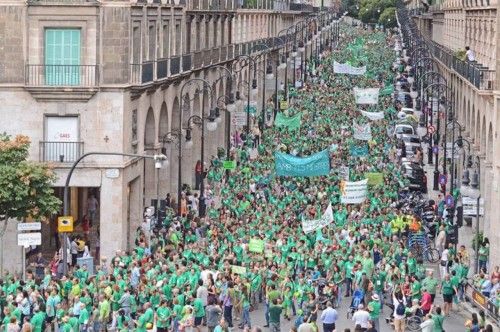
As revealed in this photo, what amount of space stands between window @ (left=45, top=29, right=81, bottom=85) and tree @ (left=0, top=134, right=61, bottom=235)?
4498mm

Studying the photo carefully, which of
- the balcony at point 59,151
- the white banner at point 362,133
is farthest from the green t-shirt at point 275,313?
the white banner at point 362,133

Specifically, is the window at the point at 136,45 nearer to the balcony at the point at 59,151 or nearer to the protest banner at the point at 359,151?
the balcony at the point at 59,151

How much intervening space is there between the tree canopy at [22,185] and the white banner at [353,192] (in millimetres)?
12509

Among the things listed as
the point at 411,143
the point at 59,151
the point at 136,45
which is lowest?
the point at 411,143

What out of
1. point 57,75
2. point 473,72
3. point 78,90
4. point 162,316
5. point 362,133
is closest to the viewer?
point 162,316

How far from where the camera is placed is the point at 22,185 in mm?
44688

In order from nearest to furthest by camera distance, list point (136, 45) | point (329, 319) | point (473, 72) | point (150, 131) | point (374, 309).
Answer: point (329, 319)
point (374, 309)
point (136, 45)
point (150, 131)
point (473, 72)

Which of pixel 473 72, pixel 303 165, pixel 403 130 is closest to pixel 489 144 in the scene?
pixel 473 72

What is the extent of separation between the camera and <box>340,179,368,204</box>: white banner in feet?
179

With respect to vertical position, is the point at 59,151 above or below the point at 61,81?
below

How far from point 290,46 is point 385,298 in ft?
274

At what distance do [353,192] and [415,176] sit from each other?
11.7 meters

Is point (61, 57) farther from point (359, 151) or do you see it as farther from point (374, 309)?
point (359, 151)

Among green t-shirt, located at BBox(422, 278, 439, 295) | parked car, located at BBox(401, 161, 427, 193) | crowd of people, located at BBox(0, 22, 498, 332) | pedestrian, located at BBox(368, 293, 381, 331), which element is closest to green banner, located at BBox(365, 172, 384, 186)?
crowd of people, located at BBox(0, 22, 498, 332)
